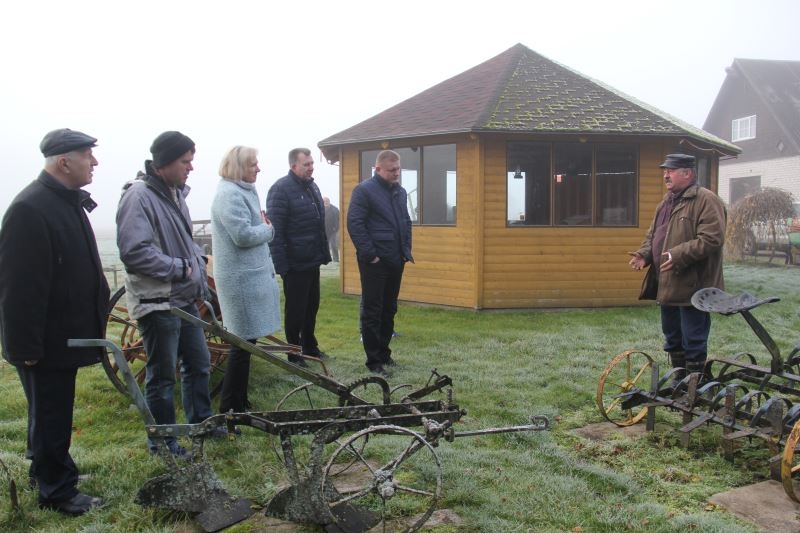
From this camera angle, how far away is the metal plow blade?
10.6ft

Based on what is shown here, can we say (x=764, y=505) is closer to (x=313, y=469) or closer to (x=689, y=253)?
(x=689, y=253)

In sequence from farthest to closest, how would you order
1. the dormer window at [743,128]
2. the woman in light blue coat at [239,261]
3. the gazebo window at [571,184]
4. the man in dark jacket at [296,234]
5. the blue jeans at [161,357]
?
the dormer window at [743,128], the gazebo window at [571,184], the man in dark jacket at [296,234], the woman in light blue coat at [239,261], the blue jeans at [161,357]

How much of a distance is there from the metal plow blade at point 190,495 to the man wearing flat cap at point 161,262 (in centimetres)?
44

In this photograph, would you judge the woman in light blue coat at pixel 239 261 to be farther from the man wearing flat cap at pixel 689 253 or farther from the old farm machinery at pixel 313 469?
the man wearing flat cap at pixel 689 253

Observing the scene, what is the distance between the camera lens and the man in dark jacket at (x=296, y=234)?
20.4 feet

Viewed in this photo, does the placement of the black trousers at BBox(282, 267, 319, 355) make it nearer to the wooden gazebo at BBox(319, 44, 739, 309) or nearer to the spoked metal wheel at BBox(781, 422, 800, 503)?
the spoked metal wheel at BBox(781, 422, 800, 503)

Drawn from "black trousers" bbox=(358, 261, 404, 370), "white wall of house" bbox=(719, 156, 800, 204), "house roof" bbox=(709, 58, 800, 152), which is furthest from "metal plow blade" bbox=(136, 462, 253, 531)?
"house roof" bbox=(709, 58, 800, 152)

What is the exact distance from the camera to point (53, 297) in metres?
3.23

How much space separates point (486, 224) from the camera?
1019cm

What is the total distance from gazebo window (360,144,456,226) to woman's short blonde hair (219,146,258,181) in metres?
6.21

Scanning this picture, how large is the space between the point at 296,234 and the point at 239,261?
1694 millimetres

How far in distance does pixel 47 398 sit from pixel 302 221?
3306 mm

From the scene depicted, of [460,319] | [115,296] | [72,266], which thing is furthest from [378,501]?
[460,319]

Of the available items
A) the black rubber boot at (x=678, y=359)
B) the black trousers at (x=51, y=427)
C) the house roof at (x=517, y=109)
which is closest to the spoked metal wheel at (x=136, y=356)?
the black trousers at (x=51, y=427)
